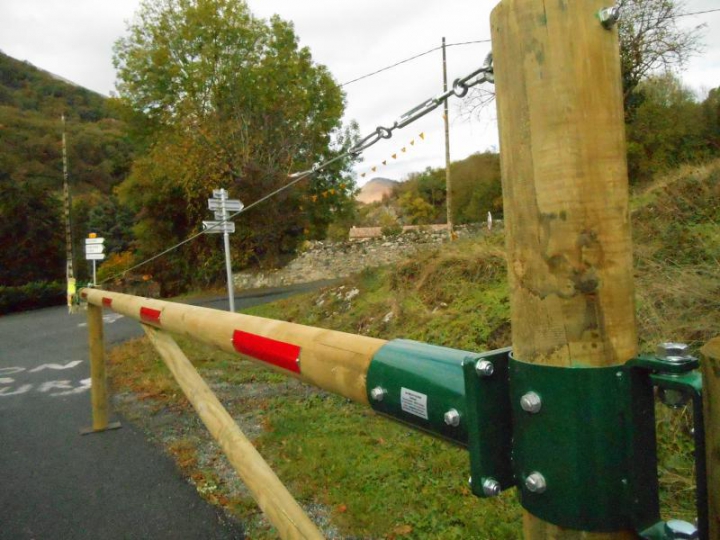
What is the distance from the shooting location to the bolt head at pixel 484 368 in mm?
865

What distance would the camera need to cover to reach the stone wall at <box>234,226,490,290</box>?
22.7 meters

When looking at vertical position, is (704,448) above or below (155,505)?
above

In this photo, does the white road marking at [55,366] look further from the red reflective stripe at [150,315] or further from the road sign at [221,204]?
the red reflective stripe at [150,315]

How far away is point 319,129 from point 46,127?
148ft

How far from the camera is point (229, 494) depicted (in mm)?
3414

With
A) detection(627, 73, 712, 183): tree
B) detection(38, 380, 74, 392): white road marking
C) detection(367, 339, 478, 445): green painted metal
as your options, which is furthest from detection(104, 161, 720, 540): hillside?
detection(627, 73, 712, 183): tree

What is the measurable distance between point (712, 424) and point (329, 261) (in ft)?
75.6

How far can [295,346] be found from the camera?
4.73 feet

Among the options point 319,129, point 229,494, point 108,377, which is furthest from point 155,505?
point 319,129

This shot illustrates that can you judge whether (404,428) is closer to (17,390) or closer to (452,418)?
(452,418)

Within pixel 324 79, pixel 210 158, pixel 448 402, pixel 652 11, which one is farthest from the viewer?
pixel 324 79

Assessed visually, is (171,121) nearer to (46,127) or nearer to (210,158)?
(210,158)

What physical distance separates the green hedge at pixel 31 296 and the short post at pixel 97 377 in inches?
974

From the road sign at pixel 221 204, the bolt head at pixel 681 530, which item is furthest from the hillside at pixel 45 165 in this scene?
the bolt head at pixel 681 530
